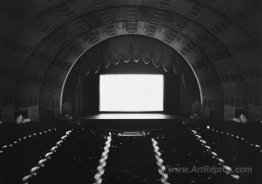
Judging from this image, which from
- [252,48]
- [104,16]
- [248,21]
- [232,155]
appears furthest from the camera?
[104,16]

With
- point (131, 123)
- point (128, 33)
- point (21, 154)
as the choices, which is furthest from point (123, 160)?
point (128, 33)

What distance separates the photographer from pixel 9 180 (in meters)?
6.32

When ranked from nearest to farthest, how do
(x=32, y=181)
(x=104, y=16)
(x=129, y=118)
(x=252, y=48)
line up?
(x=32, y=181)
(x=252, y=48)
(x=104, y=16)
(x=129, y=118)

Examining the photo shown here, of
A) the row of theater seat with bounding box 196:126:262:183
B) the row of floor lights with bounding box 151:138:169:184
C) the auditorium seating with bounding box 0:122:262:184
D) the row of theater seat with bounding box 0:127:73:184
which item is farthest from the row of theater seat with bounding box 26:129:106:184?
the row of theater seat with bounding box 196:126:262:183

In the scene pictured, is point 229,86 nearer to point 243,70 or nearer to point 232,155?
point 243,70

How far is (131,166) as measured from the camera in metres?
7.35

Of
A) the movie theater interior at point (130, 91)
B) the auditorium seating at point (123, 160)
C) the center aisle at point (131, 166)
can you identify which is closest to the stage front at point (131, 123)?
the movie theater interior at point (130, 91)

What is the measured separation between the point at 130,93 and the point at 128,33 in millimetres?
5588

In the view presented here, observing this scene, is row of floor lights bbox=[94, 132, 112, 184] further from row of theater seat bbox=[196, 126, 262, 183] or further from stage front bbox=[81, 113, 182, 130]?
stage front bbox=[81, 113, 182, 130]

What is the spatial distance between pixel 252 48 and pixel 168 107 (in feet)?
34.0

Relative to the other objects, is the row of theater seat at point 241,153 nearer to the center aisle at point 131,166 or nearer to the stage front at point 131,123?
the center aisle at point 131,166

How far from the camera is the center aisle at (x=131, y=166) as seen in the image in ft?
20.6

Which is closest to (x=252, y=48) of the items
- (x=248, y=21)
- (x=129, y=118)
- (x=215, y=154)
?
(x=248, y=21)

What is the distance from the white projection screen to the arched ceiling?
3.87 m
